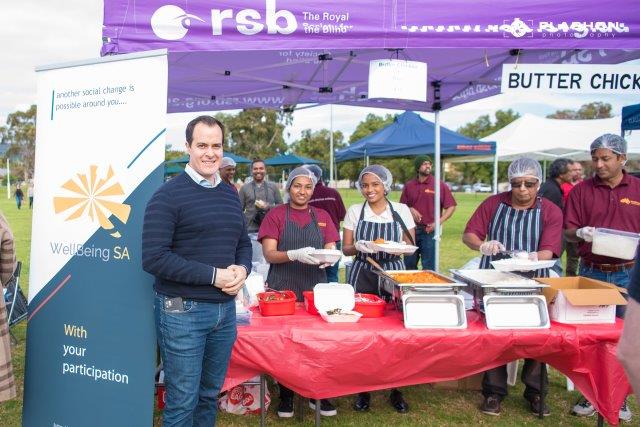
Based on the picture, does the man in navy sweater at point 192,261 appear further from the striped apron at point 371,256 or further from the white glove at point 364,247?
the striped apron at point 371,256

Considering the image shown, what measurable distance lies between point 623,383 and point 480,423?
3.07ft

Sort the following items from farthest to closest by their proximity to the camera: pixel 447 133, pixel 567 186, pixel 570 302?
pixel 447 133, pixel 567 186, pixel 570 302

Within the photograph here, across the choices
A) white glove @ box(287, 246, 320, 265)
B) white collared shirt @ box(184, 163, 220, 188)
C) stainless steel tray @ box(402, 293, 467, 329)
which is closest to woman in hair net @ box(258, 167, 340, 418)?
white glove @ box(287, 246, 320, 265)

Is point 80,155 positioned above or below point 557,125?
below

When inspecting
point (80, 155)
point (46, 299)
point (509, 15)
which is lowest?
point (46, 299)

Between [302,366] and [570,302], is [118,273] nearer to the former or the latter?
[302,366]

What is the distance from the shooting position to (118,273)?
2504mm

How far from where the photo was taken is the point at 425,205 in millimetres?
6902

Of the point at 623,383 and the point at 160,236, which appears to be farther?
the point at 623,383

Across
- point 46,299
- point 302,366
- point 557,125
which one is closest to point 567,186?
point 302,366

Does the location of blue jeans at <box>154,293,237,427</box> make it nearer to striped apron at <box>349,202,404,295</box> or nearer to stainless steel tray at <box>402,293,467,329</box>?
stainless steel tray at <box>402,293,467,329</box>

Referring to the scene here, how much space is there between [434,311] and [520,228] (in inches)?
37.0

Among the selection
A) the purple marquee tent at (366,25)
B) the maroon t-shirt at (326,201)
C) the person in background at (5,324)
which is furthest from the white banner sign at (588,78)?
the person in background at (5,324)

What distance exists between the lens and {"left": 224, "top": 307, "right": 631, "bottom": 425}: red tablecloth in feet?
8.80
